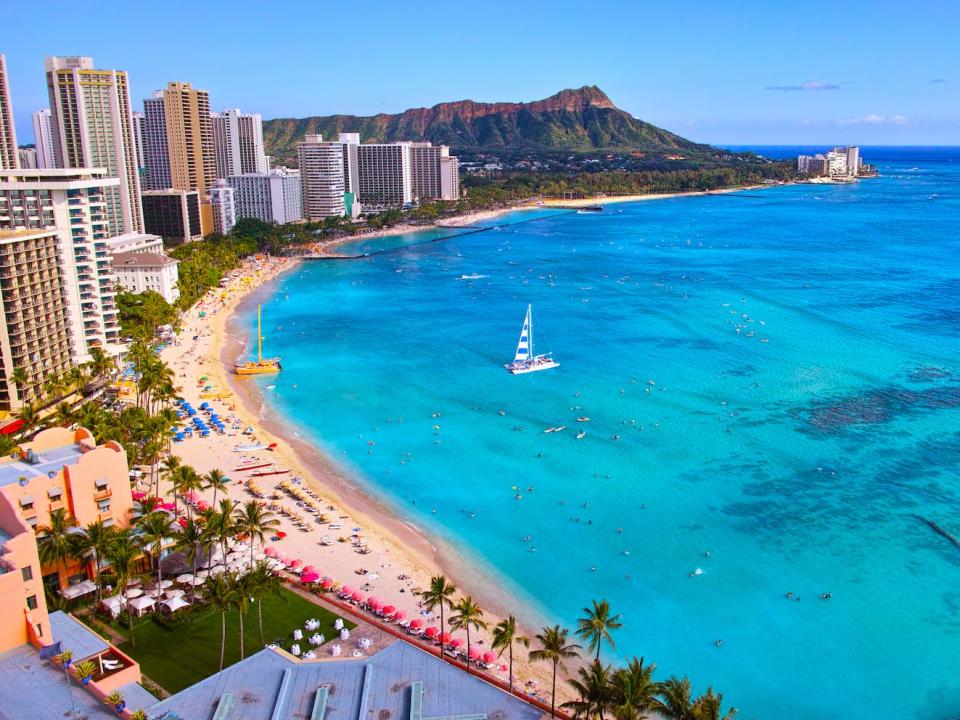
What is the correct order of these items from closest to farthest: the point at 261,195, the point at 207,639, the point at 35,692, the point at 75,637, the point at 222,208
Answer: the point at 35,692, the point at 75,637, the point at 207,639, the point at 222,208, the point at 261,195

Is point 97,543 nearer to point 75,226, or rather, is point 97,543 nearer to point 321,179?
point 75,226

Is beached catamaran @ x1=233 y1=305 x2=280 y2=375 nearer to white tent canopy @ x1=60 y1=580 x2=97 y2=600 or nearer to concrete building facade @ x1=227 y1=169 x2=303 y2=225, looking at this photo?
white tent canopy @ x1=60 y1=580 x2=97 y2=600

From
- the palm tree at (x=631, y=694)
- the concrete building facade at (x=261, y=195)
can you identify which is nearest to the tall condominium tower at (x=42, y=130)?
the concrete building facade at (x=261, y=195)

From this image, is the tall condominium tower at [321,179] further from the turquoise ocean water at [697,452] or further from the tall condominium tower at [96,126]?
the turquoise ocean water at [697,452]

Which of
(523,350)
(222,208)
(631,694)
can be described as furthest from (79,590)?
(222,208)

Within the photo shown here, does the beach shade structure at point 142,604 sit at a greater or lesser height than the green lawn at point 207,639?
greater

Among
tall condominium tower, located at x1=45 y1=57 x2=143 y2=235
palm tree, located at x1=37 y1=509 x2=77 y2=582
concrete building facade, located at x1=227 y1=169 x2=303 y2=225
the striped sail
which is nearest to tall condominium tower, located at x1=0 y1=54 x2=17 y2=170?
tall condominium tower, located at x1=45 y1=57 x2=143 y2=235

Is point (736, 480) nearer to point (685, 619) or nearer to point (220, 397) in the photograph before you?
point (685, 619)
